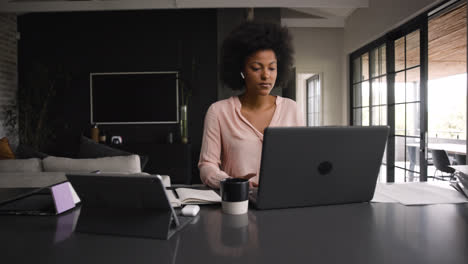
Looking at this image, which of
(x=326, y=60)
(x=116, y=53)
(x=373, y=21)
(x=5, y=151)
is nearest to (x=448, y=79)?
(x=326, y=60)

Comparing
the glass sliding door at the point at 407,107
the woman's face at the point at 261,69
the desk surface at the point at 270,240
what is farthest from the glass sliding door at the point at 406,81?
the desk surface at the point at 270,240

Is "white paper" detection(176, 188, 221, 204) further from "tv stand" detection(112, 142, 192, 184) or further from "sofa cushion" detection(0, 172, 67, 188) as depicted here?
"tv stand" detection(112, 142, 192, 184)

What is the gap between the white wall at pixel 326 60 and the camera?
5.91m

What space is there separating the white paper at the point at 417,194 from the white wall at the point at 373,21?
2546mm

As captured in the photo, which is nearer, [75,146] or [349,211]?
[349,211]

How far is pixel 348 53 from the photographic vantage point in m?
5.63

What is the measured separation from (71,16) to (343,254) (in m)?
6.03

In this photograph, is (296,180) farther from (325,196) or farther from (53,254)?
(53,254)

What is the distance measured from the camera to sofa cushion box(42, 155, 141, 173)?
219cm

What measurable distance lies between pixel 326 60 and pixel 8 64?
510 centimetres

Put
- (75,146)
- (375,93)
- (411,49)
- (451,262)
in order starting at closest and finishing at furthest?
(451,262) → (411,49) → (375,93) → (75,146)

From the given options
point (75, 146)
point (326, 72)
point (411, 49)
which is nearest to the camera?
point (411, 49)

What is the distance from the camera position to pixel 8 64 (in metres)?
5.43

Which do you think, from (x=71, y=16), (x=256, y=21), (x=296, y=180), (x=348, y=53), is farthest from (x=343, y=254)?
(x=71, y=16)
